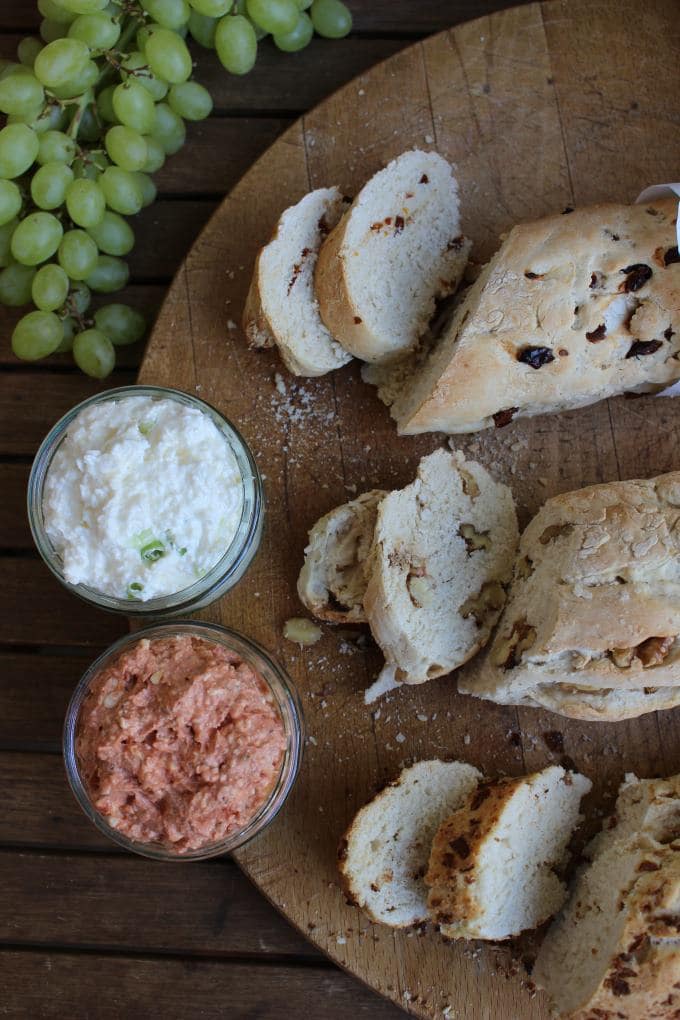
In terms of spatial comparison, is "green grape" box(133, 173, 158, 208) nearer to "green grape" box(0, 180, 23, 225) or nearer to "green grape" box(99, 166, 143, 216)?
"green grape" box(99, 166, 143, 216)

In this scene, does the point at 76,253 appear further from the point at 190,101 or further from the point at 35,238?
the point at 190,101

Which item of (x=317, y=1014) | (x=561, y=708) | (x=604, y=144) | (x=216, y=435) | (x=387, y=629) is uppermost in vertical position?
(x=604, y=144)

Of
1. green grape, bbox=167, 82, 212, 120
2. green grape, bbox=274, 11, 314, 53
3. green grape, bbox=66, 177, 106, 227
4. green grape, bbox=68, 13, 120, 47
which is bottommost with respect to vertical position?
green grape, bbox=66, 177, 106, 227

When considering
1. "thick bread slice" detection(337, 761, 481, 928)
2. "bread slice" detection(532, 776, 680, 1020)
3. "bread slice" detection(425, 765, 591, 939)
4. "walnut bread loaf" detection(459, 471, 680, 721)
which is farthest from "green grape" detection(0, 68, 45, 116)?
"bread slice" detection(532, 776, 680, 1020)

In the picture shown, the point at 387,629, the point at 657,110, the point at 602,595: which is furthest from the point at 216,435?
the point at 657,110

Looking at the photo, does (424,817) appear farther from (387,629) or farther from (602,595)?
(602,595)

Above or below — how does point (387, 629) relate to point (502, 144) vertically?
below

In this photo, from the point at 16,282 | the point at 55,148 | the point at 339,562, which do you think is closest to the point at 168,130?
the point at 55,148
